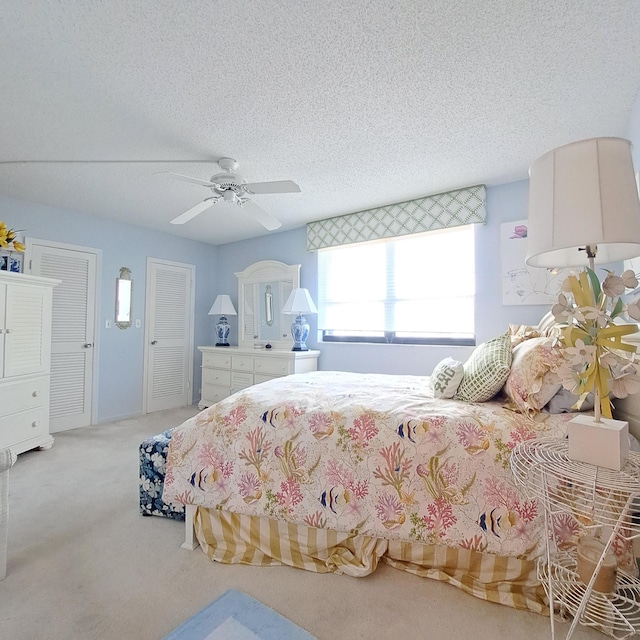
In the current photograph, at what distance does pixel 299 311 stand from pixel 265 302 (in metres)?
0.88

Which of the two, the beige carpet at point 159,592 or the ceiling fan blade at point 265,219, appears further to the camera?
the ceiling fan blade at point 265,219

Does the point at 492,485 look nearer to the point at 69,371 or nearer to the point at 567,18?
the point at 567,18

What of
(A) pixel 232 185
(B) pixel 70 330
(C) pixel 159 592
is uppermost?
(A) pixel 232 185

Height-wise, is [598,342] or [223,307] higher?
[223,307]

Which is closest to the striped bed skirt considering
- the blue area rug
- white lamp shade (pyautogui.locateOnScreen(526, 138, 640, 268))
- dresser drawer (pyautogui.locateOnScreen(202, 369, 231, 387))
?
the blue area rug

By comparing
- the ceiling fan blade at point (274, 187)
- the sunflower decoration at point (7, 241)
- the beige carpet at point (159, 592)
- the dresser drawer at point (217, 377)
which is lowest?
the beige carpet at point (159, 592)

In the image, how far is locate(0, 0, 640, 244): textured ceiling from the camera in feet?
4.71

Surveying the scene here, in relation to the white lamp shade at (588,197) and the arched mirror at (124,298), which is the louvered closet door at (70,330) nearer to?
the arched mirror at (124,298)

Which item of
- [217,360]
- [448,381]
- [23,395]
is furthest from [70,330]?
[448,381]

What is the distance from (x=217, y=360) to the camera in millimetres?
4574

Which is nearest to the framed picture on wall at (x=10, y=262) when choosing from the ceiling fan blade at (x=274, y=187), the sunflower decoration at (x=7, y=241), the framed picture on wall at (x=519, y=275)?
the sunflower decoration at (x=7, y=241)

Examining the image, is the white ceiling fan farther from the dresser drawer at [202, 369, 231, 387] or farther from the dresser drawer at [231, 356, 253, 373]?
the dresser drawer at [202, 369, 231, 387]

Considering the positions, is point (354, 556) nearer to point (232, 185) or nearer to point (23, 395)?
point (232, 185)

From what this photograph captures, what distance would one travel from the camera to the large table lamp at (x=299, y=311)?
3.99 m
